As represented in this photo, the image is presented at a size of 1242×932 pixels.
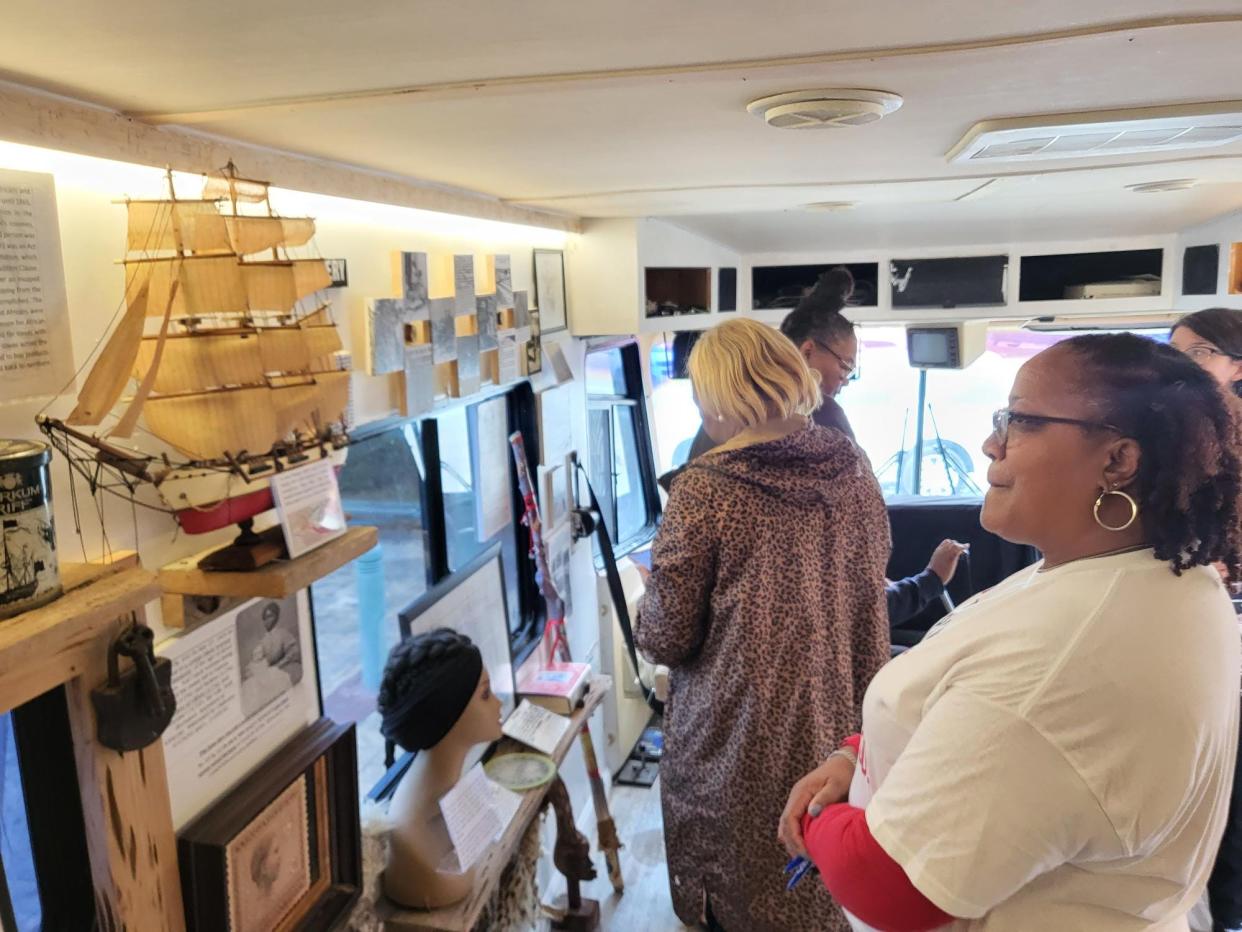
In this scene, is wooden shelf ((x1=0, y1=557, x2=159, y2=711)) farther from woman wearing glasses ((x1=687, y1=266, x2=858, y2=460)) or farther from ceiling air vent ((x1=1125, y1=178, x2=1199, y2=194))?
ceiling air vent ((x1=1125, y1=178, x2=1199, y2=194))

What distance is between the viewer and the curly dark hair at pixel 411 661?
159 cm

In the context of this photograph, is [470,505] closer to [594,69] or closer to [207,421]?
[207,421]

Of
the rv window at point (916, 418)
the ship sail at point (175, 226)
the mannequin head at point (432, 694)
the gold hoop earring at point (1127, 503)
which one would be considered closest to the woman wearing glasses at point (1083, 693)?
the gold hoop earring at point (1127, 503)

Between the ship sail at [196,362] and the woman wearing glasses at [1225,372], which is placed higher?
the ship sail at [196,362]

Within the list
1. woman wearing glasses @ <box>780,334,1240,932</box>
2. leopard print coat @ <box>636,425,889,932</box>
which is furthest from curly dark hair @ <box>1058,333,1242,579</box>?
leopard print coat @ <box>636,425,889,932</box>

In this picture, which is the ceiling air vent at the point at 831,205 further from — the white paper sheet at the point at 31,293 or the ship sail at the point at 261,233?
the white paper sheet at the point at 31,293

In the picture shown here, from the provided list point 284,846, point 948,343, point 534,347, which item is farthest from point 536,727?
point 948,343

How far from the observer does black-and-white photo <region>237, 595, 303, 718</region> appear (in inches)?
49.5

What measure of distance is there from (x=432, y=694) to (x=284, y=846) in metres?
0.38

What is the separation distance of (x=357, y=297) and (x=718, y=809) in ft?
3.90

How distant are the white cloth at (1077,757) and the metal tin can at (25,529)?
2.73 feet

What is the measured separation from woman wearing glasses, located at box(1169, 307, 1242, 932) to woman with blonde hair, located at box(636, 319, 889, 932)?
1009mm

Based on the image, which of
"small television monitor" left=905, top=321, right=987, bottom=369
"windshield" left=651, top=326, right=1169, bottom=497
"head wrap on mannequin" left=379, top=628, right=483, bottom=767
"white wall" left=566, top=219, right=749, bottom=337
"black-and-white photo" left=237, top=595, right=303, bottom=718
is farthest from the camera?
"windshield" left=651, top=326, right=1169, bottom=497

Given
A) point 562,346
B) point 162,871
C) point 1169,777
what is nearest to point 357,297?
point 162,871
